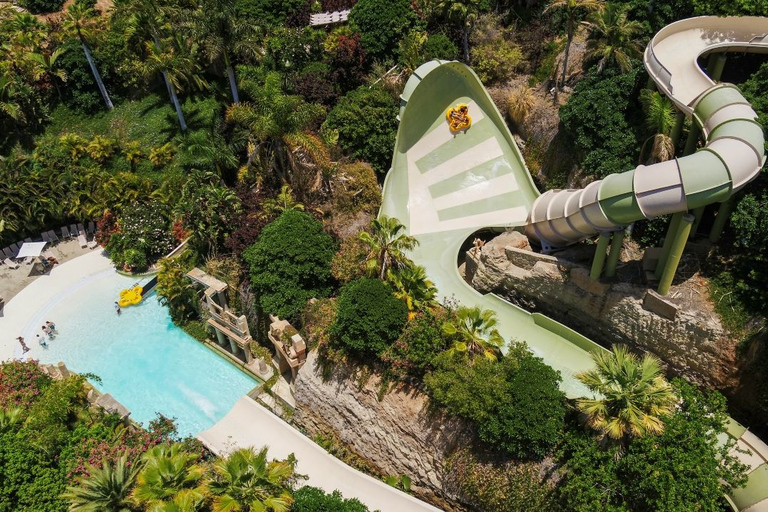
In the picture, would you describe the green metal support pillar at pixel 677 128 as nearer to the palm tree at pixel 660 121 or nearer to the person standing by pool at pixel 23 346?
the palm tree at pixel 660 121

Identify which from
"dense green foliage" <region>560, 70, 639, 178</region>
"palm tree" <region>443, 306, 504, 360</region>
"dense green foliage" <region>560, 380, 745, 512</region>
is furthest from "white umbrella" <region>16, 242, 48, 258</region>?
"dense green foliage" <region>560, 380, 745, 512</region>

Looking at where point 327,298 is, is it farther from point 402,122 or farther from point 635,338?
point 635,338

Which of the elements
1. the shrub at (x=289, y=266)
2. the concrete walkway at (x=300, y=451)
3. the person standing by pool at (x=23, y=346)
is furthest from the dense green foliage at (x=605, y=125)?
the person standing by pool at (x=23, y=346)

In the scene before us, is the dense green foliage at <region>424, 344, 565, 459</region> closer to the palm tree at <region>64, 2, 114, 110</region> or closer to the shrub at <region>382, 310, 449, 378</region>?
the shrub at <region>382, 310, 449, 378</region>

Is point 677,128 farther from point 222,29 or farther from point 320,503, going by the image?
point 222,29

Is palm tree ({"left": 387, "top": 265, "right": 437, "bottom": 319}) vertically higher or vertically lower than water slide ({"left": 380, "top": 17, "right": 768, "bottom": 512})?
lower

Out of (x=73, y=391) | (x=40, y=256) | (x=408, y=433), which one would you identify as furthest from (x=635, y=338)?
(x=40, y=256)

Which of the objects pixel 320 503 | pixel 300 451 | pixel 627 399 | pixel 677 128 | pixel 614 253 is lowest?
pixel 300 451

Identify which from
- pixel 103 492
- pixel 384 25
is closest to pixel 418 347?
pixel 103 492
